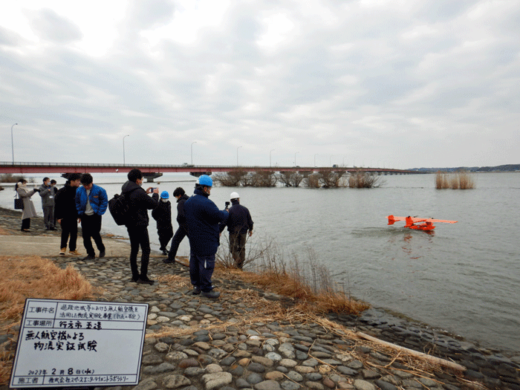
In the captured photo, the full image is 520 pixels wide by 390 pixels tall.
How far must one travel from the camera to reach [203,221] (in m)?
5.63

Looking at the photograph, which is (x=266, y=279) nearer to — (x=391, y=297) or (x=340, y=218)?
(x=391, y=297)

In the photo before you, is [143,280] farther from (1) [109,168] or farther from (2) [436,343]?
(1) [109,168]

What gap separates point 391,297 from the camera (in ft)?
29.3

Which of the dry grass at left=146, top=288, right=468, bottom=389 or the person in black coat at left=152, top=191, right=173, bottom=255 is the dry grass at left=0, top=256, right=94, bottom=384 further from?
the person in black coat at left=152, top=191, right=173, bottom=255

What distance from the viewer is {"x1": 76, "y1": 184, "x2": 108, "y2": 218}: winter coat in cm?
746

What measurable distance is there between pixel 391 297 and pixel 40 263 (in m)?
8.43

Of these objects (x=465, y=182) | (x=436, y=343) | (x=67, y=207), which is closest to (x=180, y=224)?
(x=67, y=207)

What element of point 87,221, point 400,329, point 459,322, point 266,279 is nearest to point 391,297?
point 459,322

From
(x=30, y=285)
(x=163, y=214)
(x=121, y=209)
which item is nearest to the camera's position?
(x=30, y=285)

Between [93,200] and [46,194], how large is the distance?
837 cm

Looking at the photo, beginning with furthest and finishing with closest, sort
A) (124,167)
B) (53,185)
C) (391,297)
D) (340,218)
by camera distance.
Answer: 1. (124,167)
2. (340,218)
3. (53,185)
4. (391,297)

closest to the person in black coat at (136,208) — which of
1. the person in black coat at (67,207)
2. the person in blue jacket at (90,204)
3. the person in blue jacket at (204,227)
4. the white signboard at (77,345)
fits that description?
the person in blue jacket at (204,227)

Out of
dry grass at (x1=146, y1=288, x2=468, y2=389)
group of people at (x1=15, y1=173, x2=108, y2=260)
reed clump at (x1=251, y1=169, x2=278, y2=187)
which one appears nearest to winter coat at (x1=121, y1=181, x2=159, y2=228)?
group of people at (x1=15, y1=173, x2=108, y2=260)

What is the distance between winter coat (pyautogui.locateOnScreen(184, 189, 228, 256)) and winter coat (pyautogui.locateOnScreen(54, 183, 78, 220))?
4054 mm
